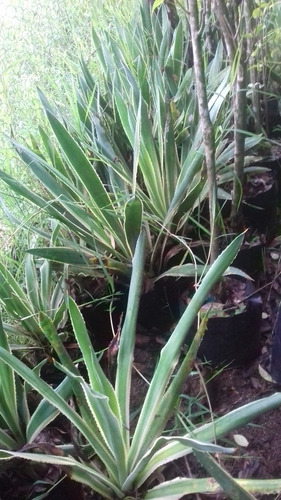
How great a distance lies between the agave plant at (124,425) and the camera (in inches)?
27.8

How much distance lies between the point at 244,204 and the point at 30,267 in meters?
0.61

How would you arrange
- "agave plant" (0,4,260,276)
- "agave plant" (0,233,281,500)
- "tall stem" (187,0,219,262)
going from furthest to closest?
"agave plant" (0,4,260,276)
"tall stem" (187,0,219,262)
"agave plant" (0,233,281,500)

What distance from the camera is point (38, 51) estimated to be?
240 cm

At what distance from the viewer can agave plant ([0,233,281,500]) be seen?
0.71 metres

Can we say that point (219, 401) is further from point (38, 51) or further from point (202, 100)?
point (38, 51)

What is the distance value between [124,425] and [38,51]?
210 centimetres

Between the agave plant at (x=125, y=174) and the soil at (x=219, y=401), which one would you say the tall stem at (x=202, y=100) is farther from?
the soil at (x=219, y=401)

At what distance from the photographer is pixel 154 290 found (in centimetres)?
120

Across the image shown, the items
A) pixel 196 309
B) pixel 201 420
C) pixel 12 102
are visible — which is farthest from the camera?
pixel 12 102

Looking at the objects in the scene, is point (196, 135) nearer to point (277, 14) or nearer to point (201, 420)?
point (277, 14)

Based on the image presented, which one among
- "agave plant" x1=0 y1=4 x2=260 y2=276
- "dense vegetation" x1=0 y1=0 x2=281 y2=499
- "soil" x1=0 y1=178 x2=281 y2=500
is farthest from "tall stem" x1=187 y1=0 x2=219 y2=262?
"soil" x1=0 y1=178 x2=281 y2=500

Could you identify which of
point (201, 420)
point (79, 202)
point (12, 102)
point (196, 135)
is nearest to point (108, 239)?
point (79, 202)

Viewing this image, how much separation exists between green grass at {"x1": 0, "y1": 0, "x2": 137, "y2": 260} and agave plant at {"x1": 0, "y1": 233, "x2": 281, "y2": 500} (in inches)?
36.1

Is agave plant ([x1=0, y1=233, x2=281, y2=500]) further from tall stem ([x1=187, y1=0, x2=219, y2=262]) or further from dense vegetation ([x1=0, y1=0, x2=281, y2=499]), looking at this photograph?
tall stem ([x1=187, y1=0, x2=219, y2=262])
